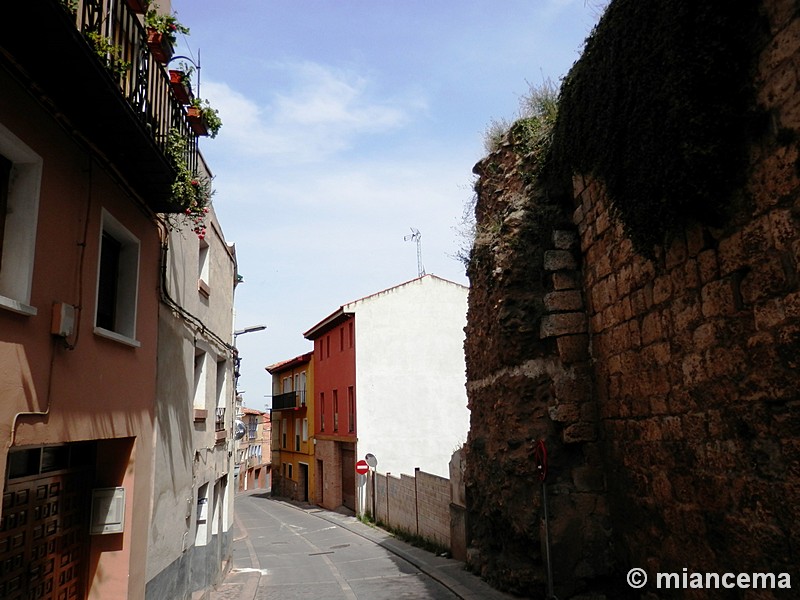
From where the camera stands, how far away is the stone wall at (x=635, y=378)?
160 inches

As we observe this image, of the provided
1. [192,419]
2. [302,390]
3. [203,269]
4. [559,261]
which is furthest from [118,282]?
[302,390]

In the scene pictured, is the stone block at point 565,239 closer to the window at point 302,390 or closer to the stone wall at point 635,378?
the stone wall at point 635,378

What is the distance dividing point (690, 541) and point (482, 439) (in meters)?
→ 4.87

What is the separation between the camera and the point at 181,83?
6859 mm

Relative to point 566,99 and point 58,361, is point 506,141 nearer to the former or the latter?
point 566,99

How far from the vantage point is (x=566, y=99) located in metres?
7.32

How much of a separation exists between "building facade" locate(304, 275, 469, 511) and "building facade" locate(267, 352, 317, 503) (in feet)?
16.2

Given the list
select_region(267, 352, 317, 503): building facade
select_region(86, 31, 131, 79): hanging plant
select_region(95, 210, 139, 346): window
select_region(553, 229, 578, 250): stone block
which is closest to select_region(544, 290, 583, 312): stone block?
select_region(553, 229, 578, 250): stone block

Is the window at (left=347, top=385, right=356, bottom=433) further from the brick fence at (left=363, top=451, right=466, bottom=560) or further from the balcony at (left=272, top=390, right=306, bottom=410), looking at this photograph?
the balcony at (left=272, top=390, right=306, bottom=410)

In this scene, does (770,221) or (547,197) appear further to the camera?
(547,197)

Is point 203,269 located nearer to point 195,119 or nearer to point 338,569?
point 195,119

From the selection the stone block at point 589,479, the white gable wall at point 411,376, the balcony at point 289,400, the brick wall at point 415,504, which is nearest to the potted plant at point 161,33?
the stone block at point 589,479

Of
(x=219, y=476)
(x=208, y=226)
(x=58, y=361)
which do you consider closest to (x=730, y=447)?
(x=58, y=361)

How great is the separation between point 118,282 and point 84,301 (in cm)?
129
